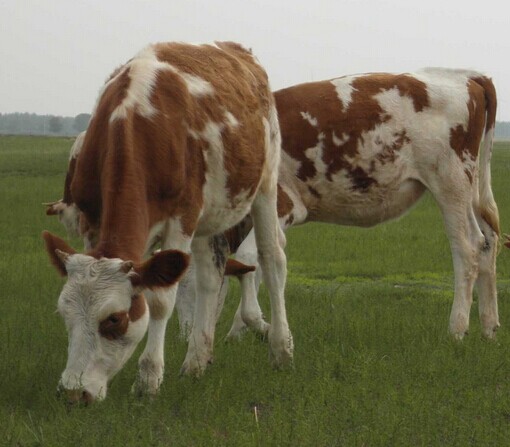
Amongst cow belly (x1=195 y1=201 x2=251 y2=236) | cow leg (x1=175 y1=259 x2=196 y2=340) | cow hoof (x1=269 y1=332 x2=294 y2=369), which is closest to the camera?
cow belly (x1=195 y1=201 x2=251 y2=236)

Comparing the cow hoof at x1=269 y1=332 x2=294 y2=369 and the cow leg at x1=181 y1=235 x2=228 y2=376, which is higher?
the cow leg at x1=181 y1=235 x2=228 y2=376

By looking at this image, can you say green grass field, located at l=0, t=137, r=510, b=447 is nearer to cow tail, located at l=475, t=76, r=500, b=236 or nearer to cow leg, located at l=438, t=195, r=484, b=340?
cow leg, located at l=438, t=195, r=484, b=340

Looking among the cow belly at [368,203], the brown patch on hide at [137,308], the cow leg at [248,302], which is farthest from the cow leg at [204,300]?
the cow belly at [368,203]

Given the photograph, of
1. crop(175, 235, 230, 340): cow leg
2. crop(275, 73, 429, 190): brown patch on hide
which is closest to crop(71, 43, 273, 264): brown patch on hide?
crop(175, 235, 230, 340): cow leg

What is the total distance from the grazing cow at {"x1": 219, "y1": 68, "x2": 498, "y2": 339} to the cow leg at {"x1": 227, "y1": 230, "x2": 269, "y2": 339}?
17.5 inches

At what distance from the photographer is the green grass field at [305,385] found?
5199 mm

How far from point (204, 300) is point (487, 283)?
2887 millimetres

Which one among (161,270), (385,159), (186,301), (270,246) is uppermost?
(161,270)

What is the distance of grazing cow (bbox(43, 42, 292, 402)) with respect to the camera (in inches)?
217

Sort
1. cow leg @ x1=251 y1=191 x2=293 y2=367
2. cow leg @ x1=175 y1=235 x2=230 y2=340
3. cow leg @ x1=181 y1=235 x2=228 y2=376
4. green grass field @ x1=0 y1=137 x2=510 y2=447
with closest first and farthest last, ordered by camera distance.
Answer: green grass field @ x1=0 y1=137 x2=510 y2=447, cow leg @ x1=181 y1=235 x2=228 y2=376, cow leg @ x1=251 y1=191 x2=293 y2=367, cow leg @ x1=175 y1=235 x2=230 y2=340

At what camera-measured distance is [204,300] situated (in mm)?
7449

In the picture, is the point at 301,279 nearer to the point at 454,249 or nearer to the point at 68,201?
the point at 68,201

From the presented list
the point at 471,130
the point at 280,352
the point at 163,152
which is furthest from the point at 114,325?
the point at 471,130

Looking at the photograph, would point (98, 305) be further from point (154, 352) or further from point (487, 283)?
point (487, 283)
